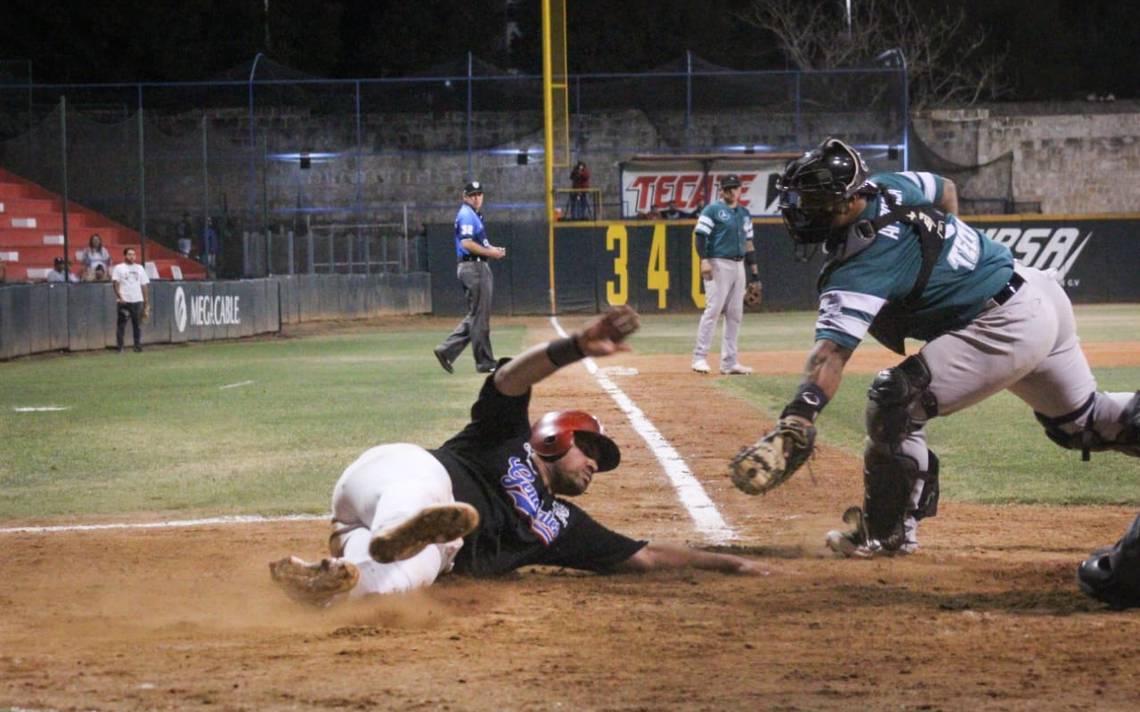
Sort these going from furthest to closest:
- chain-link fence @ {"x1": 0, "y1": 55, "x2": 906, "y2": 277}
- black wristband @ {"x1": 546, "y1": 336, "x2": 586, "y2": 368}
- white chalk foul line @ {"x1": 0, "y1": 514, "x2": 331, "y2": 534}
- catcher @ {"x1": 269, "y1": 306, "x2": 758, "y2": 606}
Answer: chain-link fence @ {"x1": 0, "y1": 55, "x2": 906, "y2": 277} → white chalk foul line @ {"x1": 0, "y1": 514, "x2": 331, "y2": 534} → black wristband @ {"x1": 546, "y1": 336, "x2": 586, "y2": 368} → catcher @ {"x1": 269, "y1": 306, "x2": 758, "y2": 606}

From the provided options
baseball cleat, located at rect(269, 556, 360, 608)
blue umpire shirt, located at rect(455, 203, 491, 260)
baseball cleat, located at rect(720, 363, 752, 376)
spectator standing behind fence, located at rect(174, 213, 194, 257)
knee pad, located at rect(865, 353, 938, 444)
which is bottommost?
baseball cleat, located at rect(269, 556, 360, 608)

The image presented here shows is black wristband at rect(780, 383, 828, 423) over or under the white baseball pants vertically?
over

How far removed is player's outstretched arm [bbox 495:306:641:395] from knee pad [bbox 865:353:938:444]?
4.12ft

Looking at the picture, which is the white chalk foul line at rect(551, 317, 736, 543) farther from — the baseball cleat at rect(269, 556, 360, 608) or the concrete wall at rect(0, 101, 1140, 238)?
the concrete wall at rect(0, 101, 1140, 238)

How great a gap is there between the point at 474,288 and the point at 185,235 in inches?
756

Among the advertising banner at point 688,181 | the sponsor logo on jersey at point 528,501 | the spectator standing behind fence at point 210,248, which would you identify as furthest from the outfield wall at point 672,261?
the sponsor logo on jersey at point 528,501

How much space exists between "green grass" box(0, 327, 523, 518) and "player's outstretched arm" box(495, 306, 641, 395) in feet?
9.52

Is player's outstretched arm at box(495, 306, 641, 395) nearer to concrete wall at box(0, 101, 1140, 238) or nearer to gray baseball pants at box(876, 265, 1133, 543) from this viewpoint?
gray baseball pants at box(876, 265, 1133, 543)

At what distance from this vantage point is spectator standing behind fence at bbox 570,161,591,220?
129 ft

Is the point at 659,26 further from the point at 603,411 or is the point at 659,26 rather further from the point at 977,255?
the point at 977,255

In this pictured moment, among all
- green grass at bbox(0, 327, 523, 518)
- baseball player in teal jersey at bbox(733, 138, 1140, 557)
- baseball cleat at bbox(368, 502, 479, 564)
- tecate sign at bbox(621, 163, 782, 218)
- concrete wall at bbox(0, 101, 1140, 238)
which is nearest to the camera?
baseball cleat at bbox(368, 502, 479, 564)

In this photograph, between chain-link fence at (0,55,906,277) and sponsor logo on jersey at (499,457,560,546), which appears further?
chain-link fence at (0,55,906,277)

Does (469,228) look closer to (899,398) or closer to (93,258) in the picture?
(899,398)

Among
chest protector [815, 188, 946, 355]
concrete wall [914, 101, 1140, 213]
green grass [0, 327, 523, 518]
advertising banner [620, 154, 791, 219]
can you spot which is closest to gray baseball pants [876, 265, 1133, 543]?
chest protector [815, 188, 946, 355]
